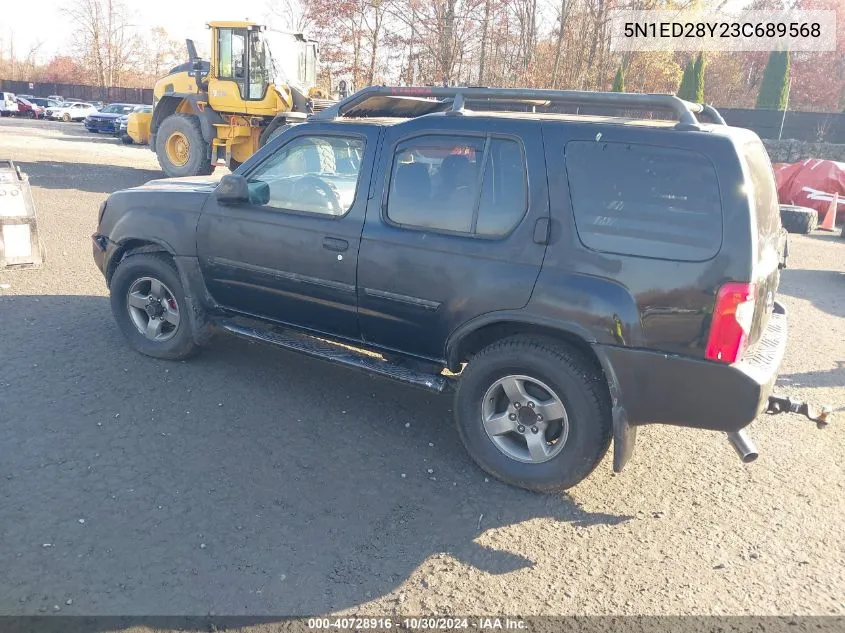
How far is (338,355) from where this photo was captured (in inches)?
173

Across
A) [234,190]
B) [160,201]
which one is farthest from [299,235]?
[160,201]

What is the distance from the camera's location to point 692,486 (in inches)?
156

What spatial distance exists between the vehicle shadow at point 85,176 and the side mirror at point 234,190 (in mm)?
10632

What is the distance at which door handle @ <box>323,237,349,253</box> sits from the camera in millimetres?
4227

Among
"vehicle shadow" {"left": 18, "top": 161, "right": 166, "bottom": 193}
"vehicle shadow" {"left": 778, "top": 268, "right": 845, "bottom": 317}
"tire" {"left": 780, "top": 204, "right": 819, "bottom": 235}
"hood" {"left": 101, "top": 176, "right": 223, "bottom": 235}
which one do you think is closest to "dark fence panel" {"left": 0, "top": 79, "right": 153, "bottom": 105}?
"vehicle shadow" {"left": 18, "top": 161, "right": 166, "bottom": 193}

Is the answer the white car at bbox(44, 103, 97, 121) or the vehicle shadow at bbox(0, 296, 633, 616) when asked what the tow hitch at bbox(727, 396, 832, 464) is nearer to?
the vehicle shadow at bbox(0, 296, 633, 616)

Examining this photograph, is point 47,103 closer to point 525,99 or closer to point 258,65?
point 258,65

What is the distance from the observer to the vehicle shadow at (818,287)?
8.34m

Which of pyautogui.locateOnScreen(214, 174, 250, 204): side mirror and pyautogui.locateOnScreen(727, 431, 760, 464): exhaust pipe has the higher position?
pyautogui.locateOnScreen(214, 174, 250, 204): side mirror

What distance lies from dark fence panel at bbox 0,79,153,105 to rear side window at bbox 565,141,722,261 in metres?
56.3

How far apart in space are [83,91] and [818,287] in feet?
206

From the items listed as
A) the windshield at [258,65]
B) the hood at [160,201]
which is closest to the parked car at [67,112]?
the windshield at [258,65]

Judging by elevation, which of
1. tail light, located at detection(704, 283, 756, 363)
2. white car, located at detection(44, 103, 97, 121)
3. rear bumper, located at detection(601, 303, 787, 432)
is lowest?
rear bumper, located at detection(601, 303, 787, 432)

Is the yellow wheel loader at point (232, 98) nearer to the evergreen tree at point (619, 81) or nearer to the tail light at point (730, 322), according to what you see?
the evergreen tree at point (619, 81)
